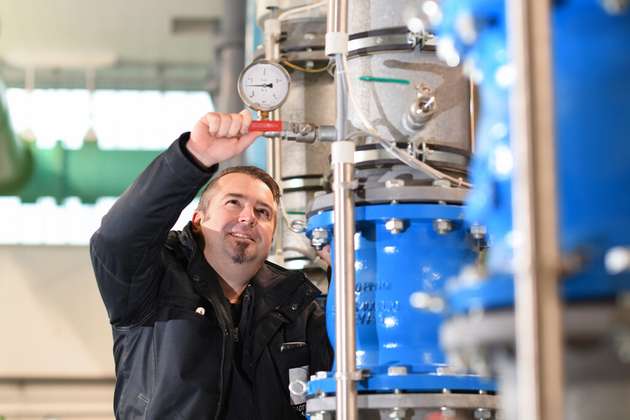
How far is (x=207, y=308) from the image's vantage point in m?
3.24

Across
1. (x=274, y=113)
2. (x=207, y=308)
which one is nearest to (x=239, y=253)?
(x=207, y=308)

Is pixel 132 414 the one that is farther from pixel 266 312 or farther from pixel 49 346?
pixel 49 346

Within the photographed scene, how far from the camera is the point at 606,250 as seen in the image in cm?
125

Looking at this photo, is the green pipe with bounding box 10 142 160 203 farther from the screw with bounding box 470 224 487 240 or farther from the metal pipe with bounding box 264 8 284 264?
the screw with bounding box 470 224 487 240

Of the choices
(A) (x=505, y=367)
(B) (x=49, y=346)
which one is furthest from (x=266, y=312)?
(B) (x=49, y=346)

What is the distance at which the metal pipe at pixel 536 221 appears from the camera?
3.59ft

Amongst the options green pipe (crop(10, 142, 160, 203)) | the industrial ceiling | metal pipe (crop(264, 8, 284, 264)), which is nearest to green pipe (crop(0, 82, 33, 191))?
green pipe (crop(10, 142, 160, 203))

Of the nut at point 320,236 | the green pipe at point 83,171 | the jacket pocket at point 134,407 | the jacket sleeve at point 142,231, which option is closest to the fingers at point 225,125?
the jacket sleeve at point 142,231

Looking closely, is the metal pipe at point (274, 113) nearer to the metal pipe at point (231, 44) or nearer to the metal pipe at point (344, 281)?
the metal pipe at point (344, 281)

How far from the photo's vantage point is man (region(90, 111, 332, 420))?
2996mm

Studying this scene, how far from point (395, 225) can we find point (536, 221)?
1.55m

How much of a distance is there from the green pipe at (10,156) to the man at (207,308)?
137 inches

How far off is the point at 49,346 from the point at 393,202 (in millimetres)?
5360

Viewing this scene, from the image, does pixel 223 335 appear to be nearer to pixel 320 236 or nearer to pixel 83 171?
pixel 320 236
